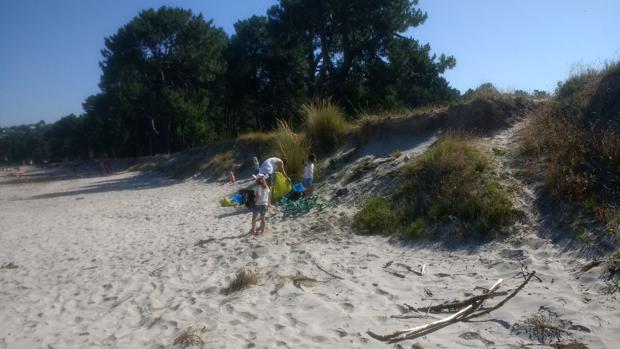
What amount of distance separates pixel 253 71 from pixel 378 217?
24678 mm

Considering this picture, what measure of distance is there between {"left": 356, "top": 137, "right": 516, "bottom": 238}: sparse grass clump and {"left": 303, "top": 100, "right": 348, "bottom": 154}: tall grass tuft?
5206 millimetres

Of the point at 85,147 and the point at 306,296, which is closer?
the point at 306,296

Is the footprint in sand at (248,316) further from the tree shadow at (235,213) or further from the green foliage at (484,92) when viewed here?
the green foliage at (484,92)

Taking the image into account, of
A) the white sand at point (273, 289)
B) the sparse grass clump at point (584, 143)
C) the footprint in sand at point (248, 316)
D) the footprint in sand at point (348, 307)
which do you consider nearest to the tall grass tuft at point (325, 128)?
the white sand at point (273, 289)

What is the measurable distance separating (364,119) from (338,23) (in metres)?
11.6

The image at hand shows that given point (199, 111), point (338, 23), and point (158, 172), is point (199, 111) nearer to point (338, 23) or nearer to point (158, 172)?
point (158, 172)

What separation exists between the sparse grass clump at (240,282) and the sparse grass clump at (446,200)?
98.7 inches

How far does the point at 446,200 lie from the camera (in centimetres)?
711

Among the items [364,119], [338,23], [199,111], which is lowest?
[364,119]

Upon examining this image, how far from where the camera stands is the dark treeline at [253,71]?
2331 cm

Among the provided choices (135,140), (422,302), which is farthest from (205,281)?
(135,140)

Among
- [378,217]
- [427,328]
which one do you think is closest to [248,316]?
[427,328]

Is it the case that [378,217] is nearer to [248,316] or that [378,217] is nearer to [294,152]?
[248,316]

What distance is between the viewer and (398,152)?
10719mm
